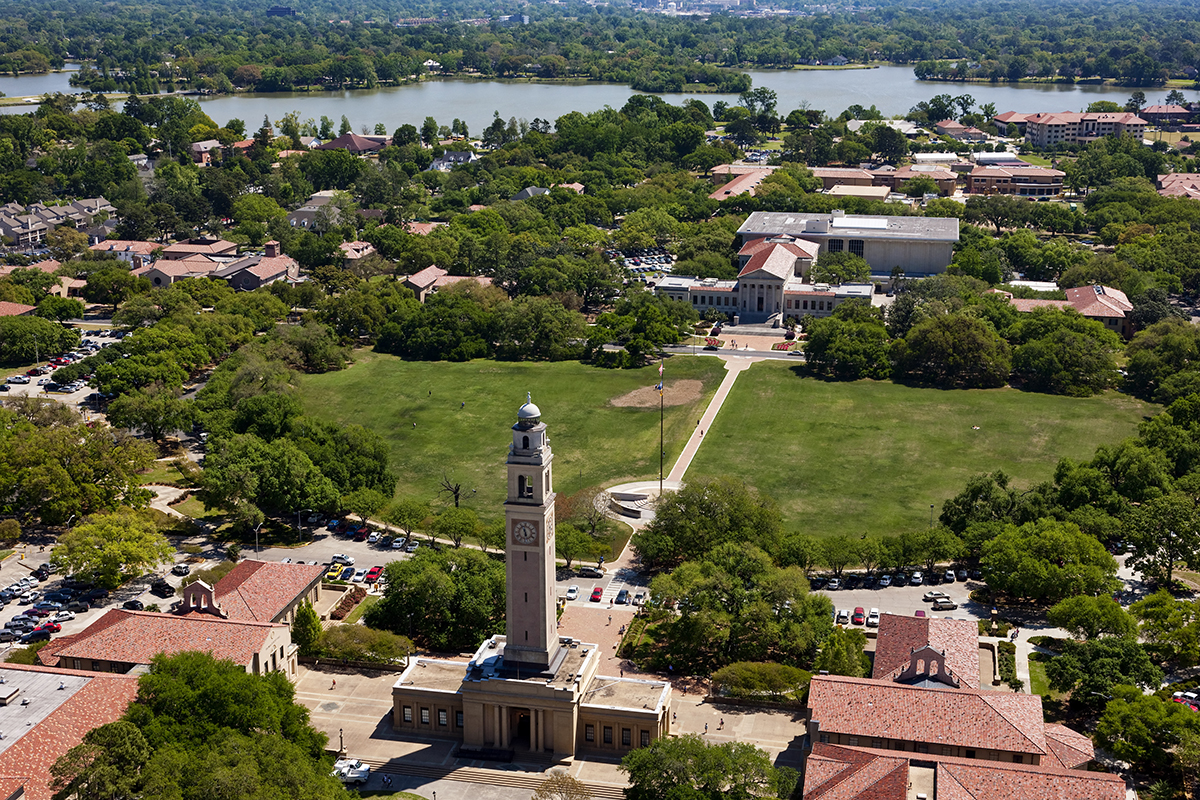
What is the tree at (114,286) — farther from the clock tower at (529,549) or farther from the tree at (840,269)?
the clock tower at (529,549)

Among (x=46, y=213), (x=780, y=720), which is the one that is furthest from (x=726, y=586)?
(x=46, y=213)

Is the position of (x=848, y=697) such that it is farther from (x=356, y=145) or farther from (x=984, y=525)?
(x=356, y=145)

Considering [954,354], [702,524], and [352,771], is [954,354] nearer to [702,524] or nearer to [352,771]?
[702,524]

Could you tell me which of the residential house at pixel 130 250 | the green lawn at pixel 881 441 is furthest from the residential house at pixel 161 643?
the residential house at pixel 130 250

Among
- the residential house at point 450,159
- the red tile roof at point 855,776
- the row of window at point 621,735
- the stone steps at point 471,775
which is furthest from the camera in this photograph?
the residential house at point 450,159

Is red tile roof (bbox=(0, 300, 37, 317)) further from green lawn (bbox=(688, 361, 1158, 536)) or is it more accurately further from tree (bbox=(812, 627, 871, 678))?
tree (bbox=(812, 627, 871, 678))

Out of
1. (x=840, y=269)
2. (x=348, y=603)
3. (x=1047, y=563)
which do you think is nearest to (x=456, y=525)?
(x=348, y=603)
